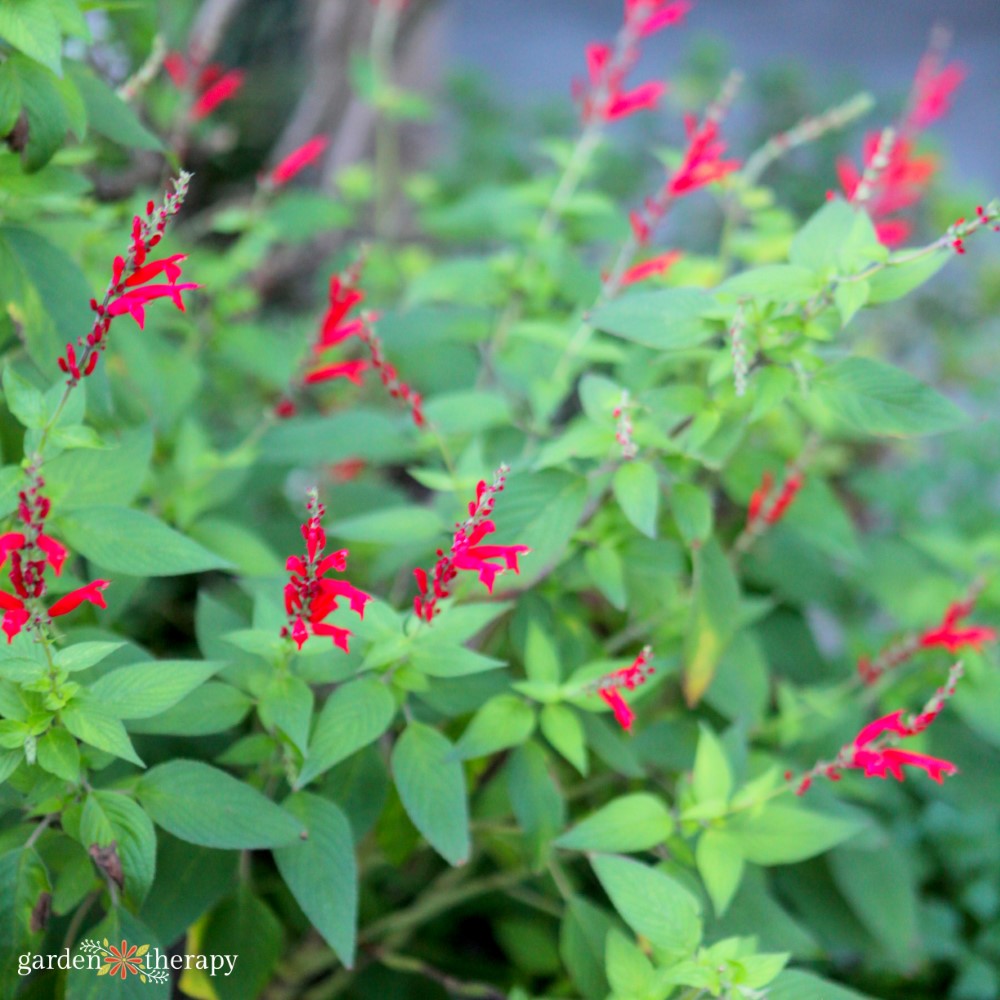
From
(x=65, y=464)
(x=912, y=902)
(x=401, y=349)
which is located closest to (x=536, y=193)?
(x=401, y=349)

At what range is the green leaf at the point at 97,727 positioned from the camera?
659mm

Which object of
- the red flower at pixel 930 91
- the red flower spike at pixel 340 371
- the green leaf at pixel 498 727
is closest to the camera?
the green leaf at pixel 498 727

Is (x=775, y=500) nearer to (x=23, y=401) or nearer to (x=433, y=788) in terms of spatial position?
(x=433, y=788)

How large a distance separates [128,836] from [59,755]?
0.24ft

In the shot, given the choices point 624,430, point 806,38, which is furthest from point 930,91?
point 806,38

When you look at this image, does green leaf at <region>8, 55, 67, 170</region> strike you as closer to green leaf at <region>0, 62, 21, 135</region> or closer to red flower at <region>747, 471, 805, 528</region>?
green leaf at <region>0, 62, 21, 135</region>

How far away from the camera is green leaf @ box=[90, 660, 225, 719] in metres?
0.68

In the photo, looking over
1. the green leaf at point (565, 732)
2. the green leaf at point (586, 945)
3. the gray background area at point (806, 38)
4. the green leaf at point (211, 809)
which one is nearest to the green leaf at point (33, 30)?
the green leaf at point (211, 809)

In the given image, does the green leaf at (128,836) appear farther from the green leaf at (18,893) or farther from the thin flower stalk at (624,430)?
the thin flower stalk at (624,430)

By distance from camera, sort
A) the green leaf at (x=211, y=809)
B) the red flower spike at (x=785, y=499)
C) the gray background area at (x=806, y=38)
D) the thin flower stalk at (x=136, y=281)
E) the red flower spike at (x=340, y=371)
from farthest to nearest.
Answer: the gray background area at (x=806, y=38) → the red flower spike at (x=785, y=499) → the red flower spike at (x=340, y=371) → the green leaf at (x=211, y=809) → the thin flower stalk at (x=136, y=281)

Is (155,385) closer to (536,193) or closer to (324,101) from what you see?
(536,193)

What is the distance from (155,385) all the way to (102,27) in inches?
43.5

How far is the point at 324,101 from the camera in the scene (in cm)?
214

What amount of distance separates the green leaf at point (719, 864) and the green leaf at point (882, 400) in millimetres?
362
